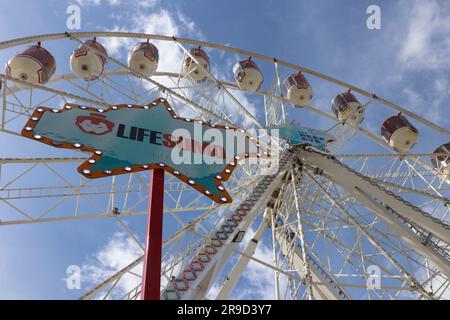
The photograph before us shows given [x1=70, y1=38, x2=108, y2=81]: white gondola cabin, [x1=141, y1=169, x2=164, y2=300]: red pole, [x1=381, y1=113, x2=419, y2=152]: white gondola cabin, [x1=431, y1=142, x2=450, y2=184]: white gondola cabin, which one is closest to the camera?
[x1=141, y1=169, x2=164, y2=300]: red pole

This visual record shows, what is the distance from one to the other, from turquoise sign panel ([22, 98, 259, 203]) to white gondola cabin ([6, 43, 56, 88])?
546 cm

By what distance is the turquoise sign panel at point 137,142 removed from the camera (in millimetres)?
7129

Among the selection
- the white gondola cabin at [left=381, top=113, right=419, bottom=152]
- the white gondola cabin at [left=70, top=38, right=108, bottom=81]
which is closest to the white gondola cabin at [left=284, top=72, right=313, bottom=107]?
the white gondola cabin at [left=381, top=113, right=419, bottom=152]

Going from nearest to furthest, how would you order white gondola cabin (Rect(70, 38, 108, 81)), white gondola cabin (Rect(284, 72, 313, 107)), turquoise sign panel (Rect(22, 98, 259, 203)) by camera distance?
1. turquoise sign panel (Rect(22, 98, 259, 203))
2. white gondola cabin (Rect(70, 38, 108, 81))
3. white gondola cabin (Rect(284, 72, 313, 107))

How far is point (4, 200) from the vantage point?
955cm

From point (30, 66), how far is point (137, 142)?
6.71 metres

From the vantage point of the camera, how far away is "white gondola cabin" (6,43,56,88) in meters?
12.3

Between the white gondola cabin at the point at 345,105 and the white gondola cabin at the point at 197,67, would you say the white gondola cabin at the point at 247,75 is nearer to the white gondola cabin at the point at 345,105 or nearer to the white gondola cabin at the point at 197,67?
the white gondola cabin at the point at 197,67

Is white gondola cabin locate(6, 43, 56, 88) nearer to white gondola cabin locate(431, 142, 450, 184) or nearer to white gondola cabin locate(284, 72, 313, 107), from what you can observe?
white gondola cabin locate(284, 72, 313, 107)

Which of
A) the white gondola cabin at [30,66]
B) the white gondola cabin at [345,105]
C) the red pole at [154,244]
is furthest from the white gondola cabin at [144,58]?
the red pole at [154,244]

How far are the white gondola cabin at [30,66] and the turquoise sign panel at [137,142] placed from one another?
17.9 ft
